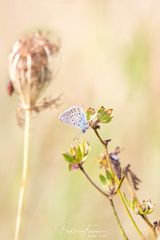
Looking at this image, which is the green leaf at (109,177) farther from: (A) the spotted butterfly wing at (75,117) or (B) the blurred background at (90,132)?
(B) the blurred background at (90,132)

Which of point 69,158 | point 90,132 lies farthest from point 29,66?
point 69,158

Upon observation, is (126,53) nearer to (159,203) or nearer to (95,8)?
(95,8)

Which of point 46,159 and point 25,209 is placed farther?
point 46,159

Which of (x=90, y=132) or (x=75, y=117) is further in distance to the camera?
(x=90, y=132)

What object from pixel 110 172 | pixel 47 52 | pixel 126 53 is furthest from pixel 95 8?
pixel 110 172

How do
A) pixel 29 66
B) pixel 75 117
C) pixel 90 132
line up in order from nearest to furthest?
1. pixel 75 117
2. pixel 29 66
3. pixel 90 132

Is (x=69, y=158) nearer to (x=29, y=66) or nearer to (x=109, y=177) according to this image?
(x=109, y=177)

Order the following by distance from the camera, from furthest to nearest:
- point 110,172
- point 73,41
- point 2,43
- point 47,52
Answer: point 2,43, point 73,41, point 47,52, point 110,172
